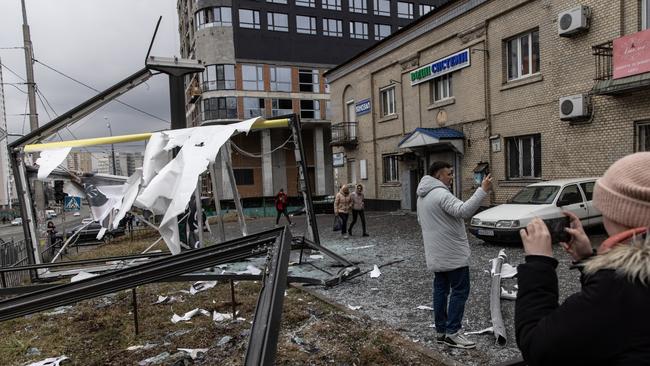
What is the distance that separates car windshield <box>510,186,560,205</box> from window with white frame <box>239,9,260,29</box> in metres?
33.3

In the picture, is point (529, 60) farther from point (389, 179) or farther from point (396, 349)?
point (396, 349)

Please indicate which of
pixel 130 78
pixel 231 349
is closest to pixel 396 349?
pixel 231 349

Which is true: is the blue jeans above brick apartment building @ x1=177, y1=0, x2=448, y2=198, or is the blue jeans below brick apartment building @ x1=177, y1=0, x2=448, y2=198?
below

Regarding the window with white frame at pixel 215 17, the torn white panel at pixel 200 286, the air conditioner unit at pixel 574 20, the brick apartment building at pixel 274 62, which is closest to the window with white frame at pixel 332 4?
the brick apartment building at pixel 274 62

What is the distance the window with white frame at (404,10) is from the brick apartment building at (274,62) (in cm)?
11

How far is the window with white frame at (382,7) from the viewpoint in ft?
149

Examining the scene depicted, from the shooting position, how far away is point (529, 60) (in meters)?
14.6

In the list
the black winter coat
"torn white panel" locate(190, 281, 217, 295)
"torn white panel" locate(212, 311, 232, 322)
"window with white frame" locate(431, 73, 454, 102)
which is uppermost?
"window with white frame" locate(431, 73, 454, 102)

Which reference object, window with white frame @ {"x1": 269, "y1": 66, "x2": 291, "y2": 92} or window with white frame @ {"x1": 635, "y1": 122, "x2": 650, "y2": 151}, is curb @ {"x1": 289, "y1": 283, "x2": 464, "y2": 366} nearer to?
window with white frame @ {"x1": 635, "y1": 122, "x2": 650, "y2": 151}

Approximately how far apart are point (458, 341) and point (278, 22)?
40.1 m

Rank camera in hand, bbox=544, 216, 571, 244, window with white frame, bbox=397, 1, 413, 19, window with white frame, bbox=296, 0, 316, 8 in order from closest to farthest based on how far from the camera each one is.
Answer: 1. camera in hand, bbox=544, 216, 571, 244
2. window with white frame, bbox=296, 0, 316, 8
3. window with white frame, bbox=397, 1, 413, 19

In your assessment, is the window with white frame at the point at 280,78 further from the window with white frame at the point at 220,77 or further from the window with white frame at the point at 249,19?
the window with white frame at the point at 249,19

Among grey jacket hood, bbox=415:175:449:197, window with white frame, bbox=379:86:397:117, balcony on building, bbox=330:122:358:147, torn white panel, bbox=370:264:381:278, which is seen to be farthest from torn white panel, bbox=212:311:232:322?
balcony on building, bbox=330:122:358:147

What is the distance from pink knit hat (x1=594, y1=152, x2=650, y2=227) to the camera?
1258 millimetres
